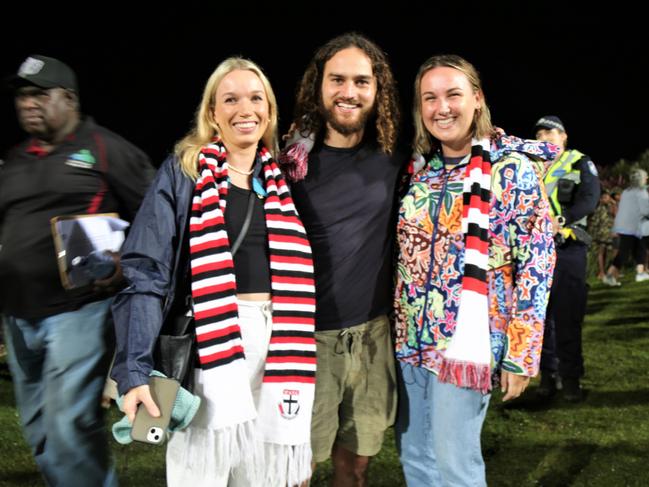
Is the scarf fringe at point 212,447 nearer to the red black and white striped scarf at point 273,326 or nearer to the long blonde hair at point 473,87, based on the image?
the red black and white striped scarf at point 273,326

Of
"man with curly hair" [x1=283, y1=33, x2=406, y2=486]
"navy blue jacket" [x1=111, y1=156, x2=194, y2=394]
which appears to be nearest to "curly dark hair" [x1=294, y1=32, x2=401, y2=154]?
"man with curly hair" [x1=283, y1=33, x2=406, y2=486]

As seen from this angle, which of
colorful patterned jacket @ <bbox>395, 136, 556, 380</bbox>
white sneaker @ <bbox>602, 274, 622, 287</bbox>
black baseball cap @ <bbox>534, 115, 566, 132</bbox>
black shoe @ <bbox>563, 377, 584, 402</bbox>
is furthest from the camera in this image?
white sneaker @ <bbox>602, 274, 622, 287</bbox>

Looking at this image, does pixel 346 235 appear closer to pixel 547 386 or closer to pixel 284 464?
pixel 284 464

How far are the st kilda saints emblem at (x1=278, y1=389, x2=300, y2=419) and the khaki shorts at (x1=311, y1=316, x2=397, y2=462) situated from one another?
226 mm

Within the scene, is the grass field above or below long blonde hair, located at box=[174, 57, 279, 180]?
below

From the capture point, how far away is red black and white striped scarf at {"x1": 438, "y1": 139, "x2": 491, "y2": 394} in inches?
83.4

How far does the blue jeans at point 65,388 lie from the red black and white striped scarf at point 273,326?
729 millimetres

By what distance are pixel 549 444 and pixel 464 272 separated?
2326mm

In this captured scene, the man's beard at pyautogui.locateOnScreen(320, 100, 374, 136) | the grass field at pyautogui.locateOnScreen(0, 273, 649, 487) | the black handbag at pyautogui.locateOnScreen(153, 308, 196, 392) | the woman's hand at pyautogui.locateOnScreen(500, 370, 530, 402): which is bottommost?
the grass field at pyautogui.locateOnScreen(0, 273, 649, 487)

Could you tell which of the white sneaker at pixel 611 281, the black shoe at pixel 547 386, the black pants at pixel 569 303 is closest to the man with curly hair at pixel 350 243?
the black pants at pixel 569 303

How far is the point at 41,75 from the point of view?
2.60 m

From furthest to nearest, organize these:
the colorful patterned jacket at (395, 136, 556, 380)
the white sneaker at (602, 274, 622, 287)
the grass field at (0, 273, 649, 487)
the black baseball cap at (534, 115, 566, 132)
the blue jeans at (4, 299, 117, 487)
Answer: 1. the white sneaker at (602, 274, 622, 287)
2. the black baseball cap at (534, 115, 566, 132)
3. the grass field at (0, 273, 649, 487)
4. the blue jeans at (4, 299, 117, 487)
5. the colorful patterned jacket at (395, 136, 556, 380)

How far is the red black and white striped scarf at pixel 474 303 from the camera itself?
83.4 inches

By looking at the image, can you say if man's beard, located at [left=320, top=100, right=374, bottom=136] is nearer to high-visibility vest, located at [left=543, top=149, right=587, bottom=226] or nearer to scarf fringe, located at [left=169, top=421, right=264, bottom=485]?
scarf fringe, located at [left=169, top=421, right=264, bottom=485]
